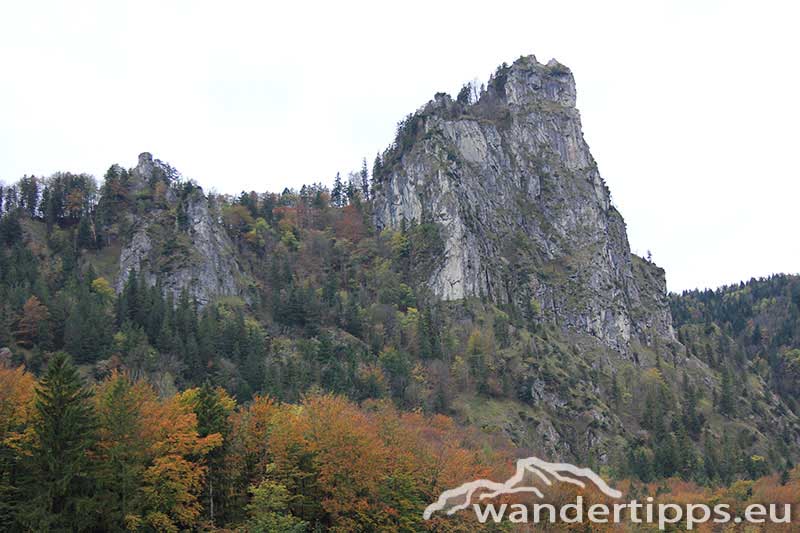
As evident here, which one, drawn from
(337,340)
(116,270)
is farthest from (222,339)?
(116,270)

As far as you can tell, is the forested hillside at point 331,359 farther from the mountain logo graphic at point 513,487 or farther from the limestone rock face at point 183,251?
the mountain logo graphic at point 513,487

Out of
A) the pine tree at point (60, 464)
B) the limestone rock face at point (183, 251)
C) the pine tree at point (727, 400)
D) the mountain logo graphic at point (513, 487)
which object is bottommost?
the mountain logo graphic at point (513, 487)

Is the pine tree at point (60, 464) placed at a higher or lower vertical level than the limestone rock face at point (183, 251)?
lower

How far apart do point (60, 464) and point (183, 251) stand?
352 ft

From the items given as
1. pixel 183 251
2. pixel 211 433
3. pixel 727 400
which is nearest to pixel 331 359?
pixel 183 251

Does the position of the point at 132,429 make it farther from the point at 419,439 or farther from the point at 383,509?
the point at 419,439

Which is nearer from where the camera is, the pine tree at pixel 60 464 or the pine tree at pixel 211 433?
the pine tree at pixel 60 464

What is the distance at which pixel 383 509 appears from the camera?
2041 inches

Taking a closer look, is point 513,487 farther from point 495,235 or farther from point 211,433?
point 495,235

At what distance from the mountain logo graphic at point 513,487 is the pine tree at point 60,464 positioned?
24.2 meters

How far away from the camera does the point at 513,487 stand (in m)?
67.4

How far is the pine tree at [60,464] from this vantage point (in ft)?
130

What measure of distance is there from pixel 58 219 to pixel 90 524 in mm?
126750

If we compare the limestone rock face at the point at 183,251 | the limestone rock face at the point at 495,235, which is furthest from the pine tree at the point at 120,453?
the limestone rock face at the point at 495,235
